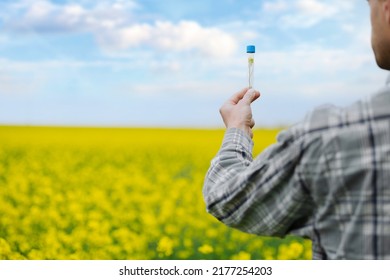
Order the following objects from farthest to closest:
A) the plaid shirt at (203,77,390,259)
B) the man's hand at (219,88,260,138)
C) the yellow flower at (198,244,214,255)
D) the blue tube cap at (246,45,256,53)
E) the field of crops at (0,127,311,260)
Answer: the field of crops at (0,127,311,260) → the yellow flower at (198,244,214,255) → the blue tube cap at (246,45,256,53) → the man's hand at (219,88,260,138) → the plaid shirt at (203,77,390,259)

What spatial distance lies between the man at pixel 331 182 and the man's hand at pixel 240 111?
0.15 meters

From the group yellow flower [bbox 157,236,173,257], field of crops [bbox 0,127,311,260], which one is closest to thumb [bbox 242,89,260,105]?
field of crops [bbox 0,127,311,260]

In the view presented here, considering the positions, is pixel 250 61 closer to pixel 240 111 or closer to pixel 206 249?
pixel 240 111

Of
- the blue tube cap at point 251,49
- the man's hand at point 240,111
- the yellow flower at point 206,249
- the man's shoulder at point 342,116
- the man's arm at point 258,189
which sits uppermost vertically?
the blue tube cap at point 251,49

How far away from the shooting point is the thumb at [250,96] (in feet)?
3.28

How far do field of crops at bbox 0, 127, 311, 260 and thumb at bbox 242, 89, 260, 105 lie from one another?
1.64 meters

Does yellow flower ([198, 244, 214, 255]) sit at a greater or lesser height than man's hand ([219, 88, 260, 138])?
lesser

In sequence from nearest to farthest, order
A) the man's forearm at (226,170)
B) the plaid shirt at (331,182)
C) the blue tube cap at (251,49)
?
the plaid shirt at (331,182) → the man's forearm at (226,170) → the blue tube cap at (251,49)

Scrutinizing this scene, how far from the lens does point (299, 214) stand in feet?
2.58

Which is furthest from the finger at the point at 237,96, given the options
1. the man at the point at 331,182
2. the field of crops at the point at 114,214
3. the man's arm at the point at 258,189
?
the field of crops at the point at 114,214

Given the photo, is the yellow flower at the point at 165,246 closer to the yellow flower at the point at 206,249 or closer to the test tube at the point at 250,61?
the yellow flower at the point at 206,249

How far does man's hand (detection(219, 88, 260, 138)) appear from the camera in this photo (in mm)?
964

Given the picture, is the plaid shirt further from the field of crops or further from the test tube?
the field of crops

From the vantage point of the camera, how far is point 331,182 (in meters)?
0.72
